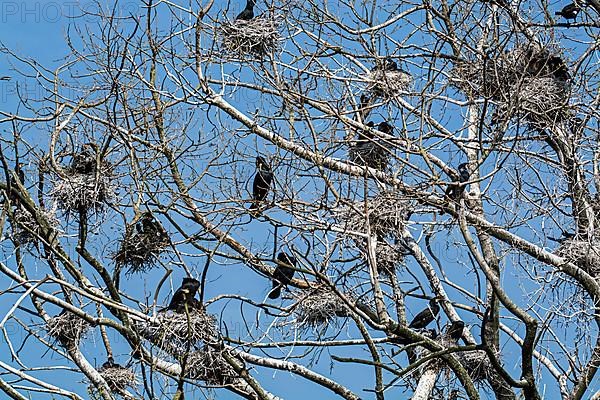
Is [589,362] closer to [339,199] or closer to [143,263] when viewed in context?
[339,199]

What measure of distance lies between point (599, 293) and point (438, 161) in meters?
2.33

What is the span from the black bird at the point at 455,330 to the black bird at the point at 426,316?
266 millimetres

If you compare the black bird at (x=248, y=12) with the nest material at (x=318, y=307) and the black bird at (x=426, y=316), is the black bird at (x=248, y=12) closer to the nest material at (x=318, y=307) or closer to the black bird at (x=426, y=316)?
the nest material at (x=318, y=307)

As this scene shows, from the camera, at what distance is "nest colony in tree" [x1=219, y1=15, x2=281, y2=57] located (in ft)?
33.1

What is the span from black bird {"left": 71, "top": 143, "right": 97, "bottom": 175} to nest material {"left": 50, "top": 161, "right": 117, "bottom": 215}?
Result: 0.09 metres

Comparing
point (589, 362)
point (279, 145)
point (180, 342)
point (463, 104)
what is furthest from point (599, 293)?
point (180, 342)

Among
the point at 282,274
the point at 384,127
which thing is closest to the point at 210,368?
the point at 282,274

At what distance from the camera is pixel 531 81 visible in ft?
33.2

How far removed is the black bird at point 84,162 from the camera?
9.49 m

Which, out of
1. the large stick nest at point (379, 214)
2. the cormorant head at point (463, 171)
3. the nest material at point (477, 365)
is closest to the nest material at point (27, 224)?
the large stick nest at point (379, 214)

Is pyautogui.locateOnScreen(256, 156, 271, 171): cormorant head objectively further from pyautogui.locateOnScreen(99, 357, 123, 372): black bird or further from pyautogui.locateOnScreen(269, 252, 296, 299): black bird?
pyautogui.locateOnScreen(99, 357, 123, 372): black bird

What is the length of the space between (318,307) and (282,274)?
645mm

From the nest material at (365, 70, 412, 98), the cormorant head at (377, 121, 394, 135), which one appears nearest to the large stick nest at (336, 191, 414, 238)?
the nest material at (365, 70, 412, 98)

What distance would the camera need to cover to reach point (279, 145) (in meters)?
9.81
